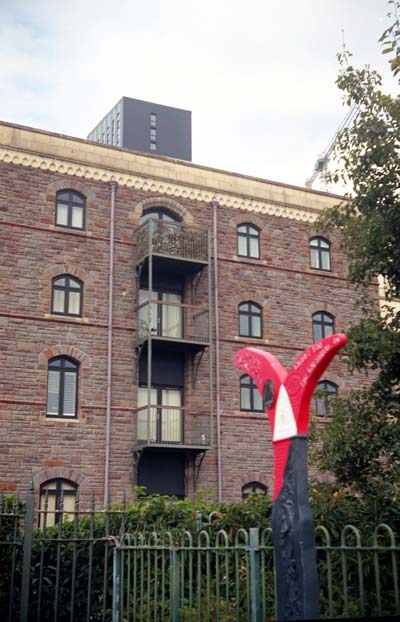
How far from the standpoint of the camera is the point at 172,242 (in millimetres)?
23844

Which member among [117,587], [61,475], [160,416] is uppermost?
[160,416]

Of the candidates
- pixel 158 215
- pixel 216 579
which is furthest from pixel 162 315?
pixel 216 579

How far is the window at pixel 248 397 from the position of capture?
24469mm

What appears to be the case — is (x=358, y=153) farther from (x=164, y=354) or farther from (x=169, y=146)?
(x=169, y=146)

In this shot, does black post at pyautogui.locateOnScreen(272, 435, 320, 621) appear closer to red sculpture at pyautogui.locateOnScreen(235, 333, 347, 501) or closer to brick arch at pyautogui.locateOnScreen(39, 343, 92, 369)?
red sculpture at pyautogui.locateOnScreen(235, 333, 347, 501)

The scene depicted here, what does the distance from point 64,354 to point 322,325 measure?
8.95 m

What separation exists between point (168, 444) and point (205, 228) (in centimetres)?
660

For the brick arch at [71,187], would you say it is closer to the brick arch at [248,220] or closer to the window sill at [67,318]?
the window sill at [67,318]

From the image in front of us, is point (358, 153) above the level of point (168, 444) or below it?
above

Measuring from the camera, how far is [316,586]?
6219 mm

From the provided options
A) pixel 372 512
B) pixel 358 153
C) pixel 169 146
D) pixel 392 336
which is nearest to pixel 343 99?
pixel 358 153

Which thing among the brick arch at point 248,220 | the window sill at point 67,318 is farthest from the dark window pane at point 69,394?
the brick arch at point 248,220

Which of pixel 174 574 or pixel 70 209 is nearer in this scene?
pixel 174 574

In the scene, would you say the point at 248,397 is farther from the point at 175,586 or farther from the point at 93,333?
the point at 175,586
